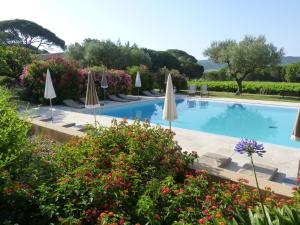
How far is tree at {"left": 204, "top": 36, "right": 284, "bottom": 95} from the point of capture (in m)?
22.0

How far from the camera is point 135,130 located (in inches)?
200

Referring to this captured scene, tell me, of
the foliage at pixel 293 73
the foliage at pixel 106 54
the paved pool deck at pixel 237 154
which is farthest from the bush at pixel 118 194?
the foliage at pixel 293 73

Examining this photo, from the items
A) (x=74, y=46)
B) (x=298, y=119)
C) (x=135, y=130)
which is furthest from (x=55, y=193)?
(x=74, y=46)

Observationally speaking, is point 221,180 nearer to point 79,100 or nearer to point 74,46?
point 79,100

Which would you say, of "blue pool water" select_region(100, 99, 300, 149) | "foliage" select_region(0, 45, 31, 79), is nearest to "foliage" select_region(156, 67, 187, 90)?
"blue pool water" select_region(100, 99, 300, 149)

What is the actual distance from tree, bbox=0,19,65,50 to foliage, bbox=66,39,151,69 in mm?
15860

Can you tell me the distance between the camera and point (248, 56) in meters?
22.1

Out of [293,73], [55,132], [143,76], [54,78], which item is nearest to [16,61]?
[54,78]

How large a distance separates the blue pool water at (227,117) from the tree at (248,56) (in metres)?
4.93

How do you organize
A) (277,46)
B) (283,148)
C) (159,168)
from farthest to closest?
1. (277,46)
2. (283,148)
3. (159,168)

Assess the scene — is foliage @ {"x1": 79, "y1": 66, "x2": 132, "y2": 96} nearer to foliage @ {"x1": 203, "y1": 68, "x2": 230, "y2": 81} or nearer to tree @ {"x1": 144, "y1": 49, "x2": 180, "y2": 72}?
foliage @ {"x1": 203, "y1": 68, "x2": 230, "y2": 81}

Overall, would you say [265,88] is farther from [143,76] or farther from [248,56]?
[143,76]

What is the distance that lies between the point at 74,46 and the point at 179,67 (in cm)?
1792

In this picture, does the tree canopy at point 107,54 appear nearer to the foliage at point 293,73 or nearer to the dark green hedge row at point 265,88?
the dark green hedge row at point 265,88
